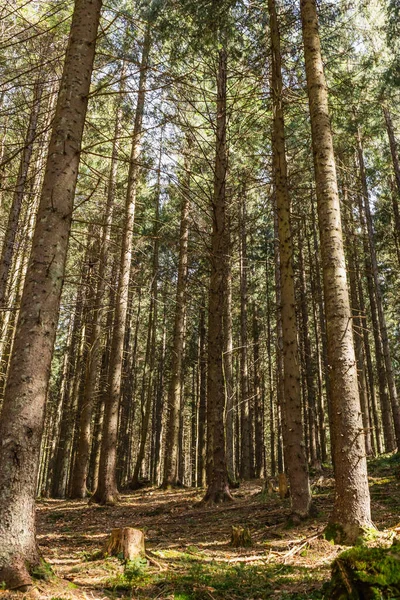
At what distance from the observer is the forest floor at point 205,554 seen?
149 inches

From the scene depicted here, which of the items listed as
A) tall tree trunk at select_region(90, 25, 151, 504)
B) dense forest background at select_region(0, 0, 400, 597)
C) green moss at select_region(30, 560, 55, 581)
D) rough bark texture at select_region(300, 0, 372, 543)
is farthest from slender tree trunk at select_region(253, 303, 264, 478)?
green moss at select_region(30, 560, 55, 581)

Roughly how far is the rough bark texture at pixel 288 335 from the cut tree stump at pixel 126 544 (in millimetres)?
3172

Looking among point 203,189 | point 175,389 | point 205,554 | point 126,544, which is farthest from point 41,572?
point 175,389

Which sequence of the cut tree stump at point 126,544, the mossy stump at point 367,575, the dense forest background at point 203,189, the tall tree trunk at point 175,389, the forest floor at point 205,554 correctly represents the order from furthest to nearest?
the tall tree trunk at point 175,389, the cut tree stump at point 126,544, the dense forest background at point 203,189, the forest floor at point 205,554, the mossy stump at point 367,575

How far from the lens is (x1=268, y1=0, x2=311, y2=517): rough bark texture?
7.21 metres

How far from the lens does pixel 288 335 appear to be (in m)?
7.99

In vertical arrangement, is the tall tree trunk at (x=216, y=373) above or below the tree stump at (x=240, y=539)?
above

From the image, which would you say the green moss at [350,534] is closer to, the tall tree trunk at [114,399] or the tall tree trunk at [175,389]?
the tall tree trunk at [114,399]

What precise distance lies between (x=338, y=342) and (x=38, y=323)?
163 inches

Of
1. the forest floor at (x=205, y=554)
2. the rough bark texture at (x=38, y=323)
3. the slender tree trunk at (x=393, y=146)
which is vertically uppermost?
the slender tree trunk at (x=393, y=146)

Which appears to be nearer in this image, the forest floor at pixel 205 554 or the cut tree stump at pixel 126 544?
the forest floor at pixel 205 554

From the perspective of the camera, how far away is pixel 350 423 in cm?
583

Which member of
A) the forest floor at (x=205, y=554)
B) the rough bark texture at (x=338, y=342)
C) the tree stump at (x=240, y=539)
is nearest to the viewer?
the forest floor at (x=205, y=554)

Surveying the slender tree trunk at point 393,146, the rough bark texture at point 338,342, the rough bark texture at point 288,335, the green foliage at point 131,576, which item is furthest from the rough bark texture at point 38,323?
the slender tree trunk at point 393,146
